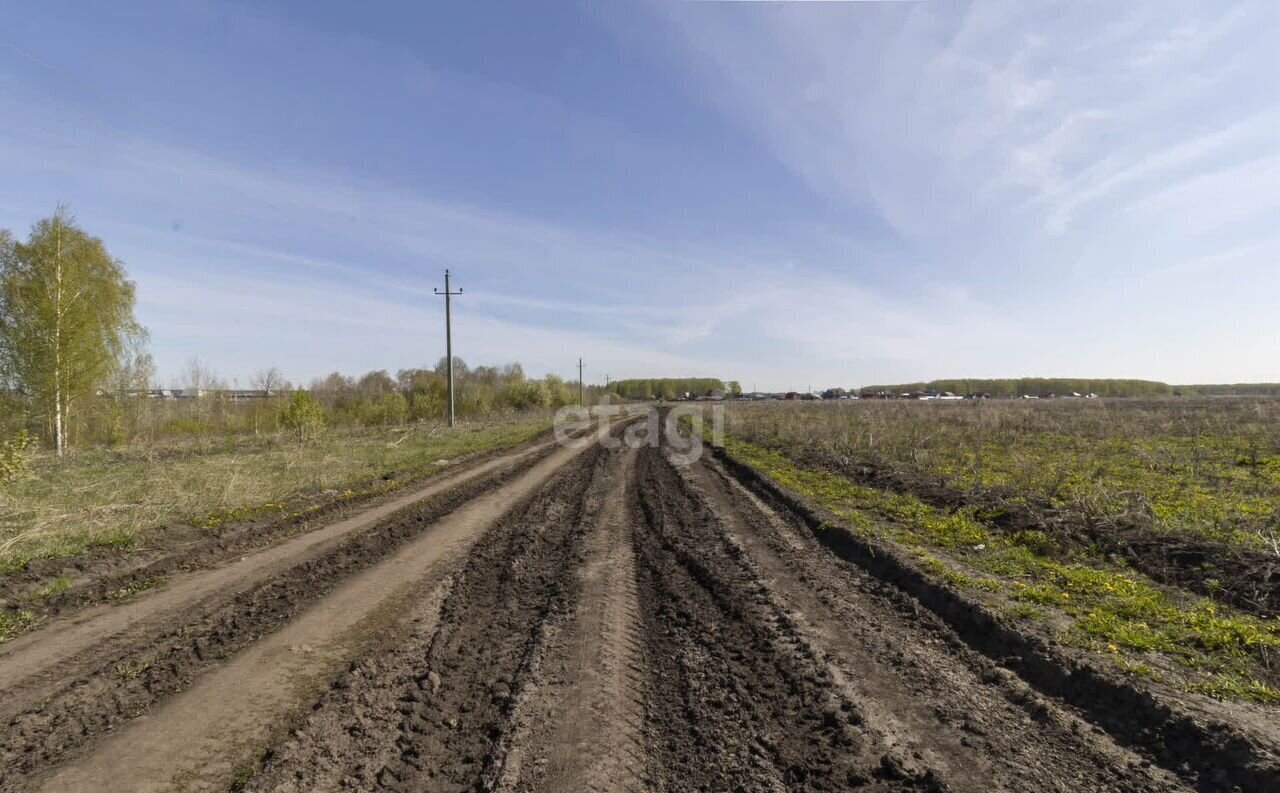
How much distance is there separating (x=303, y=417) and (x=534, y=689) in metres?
21.8

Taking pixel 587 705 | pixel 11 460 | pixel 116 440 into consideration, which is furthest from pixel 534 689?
pixel 116 440

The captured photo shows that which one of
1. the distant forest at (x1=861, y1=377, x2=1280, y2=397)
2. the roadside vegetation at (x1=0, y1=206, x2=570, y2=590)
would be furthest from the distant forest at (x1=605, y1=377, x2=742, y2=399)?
the roadside vegetation at (x1=0, y1=206, x2=570, y2=590)

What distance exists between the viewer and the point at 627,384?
6506 inches

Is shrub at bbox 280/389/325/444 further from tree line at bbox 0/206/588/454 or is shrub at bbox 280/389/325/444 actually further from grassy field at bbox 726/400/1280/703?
grassy field at bbox 726/400/1280/703

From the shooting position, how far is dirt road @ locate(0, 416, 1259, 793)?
10.0 ft

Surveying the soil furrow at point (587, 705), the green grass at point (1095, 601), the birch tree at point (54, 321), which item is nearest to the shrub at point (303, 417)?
the birch tree at point (54, 321)

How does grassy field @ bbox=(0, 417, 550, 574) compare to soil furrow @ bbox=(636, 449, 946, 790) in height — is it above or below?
above

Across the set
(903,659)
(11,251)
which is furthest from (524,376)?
(903,659)

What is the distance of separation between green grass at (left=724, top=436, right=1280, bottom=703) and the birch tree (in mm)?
26786

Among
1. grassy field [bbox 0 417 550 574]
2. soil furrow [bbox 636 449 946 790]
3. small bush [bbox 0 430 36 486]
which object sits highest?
small bush [bbox 0 430 36 486]

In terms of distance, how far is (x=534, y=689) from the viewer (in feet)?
13.0

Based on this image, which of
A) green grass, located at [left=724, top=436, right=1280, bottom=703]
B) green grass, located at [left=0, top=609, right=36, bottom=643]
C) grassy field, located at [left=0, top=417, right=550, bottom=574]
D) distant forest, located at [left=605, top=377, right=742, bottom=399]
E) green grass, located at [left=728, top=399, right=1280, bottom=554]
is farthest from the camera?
distant forest, located at [left=605, top=377, right=742, bottom=399]

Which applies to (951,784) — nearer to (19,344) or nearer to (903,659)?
(903,659)

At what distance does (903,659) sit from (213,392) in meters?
42.0
